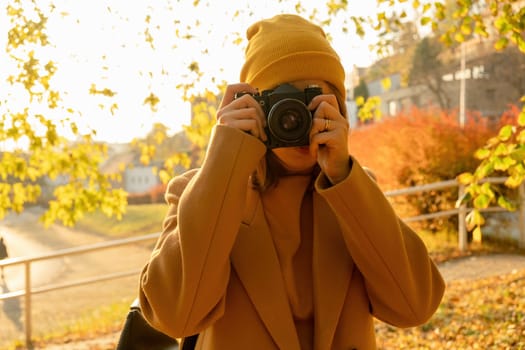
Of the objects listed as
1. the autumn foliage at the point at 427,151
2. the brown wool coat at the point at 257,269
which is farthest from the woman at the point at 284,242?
the autumn foliage at the point at 427,151

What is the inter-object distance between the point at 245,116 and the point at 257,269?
36 centimetres

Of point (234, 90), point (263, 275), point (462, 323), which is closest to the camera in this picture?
point (263, 275)

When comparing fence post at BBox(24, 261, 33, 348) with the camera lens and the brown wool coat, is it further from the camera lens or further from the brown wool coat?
the camera lens

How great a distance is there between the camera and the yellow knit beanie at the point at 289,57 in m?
1.37

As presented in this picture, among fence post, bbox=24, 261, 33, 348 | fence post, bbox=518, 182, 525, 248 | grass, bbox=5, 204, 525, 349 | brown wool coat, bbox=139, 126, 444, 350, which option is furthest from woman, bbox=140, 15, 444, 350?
fence post, bbox=518, 182, 525, 248

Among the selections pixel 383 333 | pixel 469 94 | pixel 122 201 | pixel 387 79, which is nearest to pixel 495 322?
pixel 383 333

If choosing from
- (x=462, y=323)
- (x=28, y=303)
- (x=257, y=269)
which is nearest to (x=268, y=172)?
(x=257, y=269)

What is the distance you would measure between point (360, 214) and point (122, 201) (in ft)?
11.6

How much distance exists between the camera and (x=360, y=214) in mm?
1247

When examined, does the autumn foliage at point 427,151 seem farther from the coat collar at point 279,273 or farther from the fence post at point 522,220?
the coat collar at point 279,273

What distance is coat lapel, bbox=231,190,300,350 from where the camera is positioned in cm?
123

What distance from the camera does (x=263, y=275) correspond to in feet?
4.17

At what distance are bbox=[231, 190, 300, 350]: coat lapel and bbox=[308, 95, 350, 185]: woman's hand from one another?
0.68 feet

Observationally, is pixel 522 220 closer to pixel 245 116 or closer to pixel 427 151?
pixel 427 151
